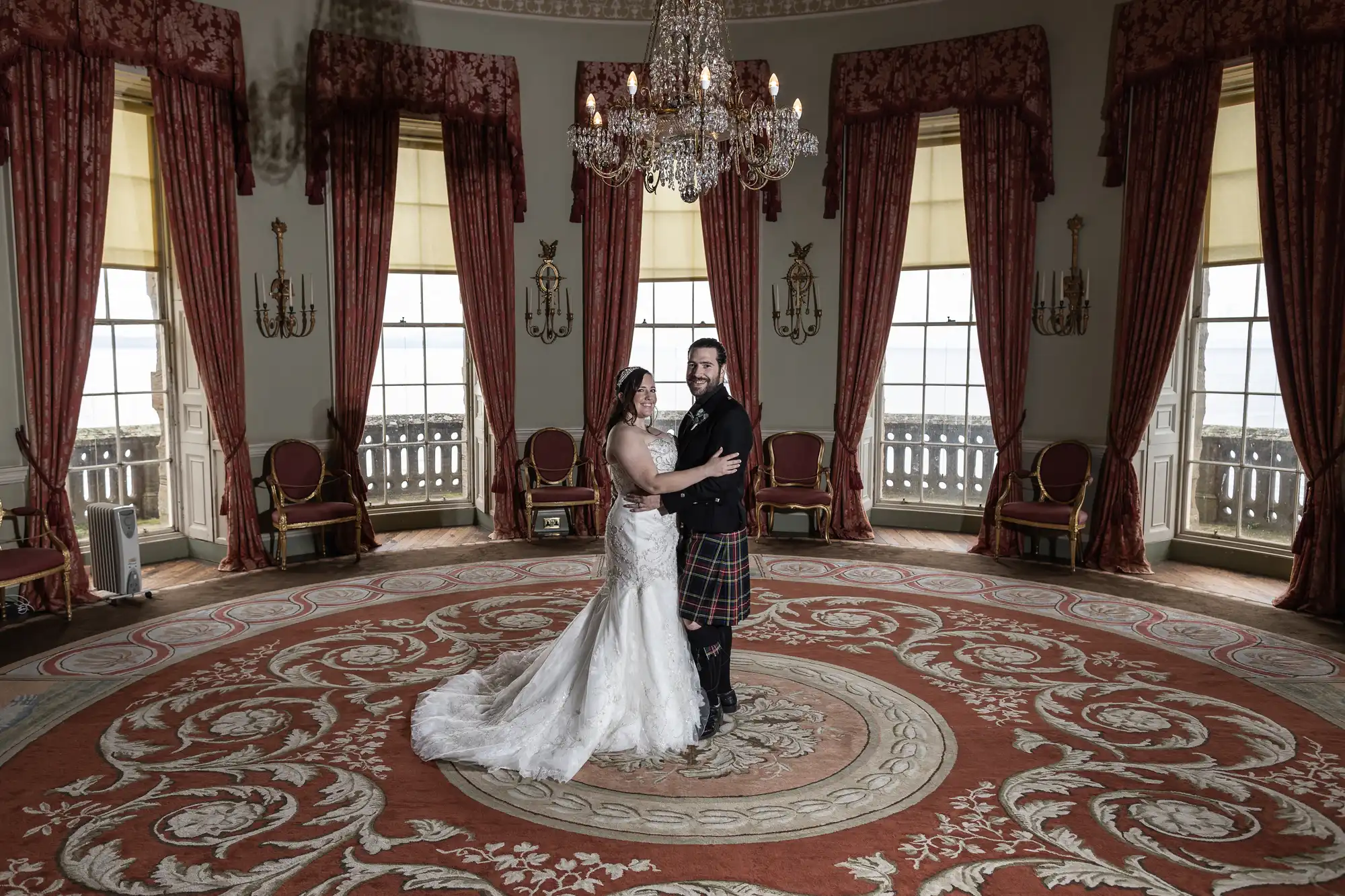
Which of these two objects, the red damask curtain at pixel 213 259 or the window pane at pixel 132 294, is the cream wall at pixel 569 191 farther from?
the window pane at pixel 132 294

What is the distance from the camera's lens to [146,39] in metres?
6.34

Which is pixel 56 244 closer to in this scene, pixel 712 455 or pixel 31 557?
pixel 31 557

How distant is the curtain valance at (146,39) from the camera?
18.7ft

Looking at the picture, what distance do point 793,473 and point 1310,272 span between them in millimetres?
3887

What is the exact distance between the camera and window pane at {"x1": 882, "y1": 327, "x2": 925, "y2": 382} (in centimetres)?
834

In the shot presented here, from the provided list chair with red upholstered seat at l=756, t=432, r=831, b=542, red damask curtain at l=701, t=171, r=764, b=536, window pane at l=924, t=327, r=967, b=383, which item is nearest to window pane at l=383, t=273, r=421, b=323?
red damask curtain at l=701, t=171, r=764, b=536

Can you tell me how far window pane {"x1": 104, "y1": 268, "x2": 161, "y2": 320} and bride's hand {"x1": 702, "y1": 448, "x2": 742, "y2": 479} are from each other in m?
5.50

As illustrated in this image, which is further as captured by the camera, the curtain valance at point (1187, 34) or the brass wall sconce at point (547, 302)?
the brass wall sconce at point (547, 302)

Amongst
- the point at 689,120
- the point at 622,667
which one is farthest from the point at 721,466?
the point at 689,120

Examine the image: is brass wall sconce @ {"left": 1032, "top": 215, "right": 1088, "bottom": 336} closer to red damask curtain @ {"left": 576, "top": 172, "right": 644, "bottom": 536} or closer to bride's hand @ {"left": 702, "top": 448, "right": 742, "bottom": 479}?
red damask curtain @ {"left": 576, "top": 172, "right": 644, "bottom": 536}

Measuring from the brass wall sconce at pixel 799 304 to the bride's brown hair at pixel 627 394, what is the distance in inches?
189

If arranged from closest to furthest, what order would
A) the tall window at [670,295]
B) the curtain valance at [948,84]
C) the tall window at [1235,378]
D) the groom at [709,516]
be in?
the groom at [709,516] → the tall window at [1235,378] → the curtain valance at [948,84] → the tall window at [670,295]

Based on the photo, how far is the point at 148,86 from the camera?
674 cm

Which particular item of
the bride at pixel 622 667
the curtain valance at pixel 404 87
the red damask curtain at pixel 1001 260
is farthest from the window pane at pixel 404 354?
the bride at pixel 622 667
